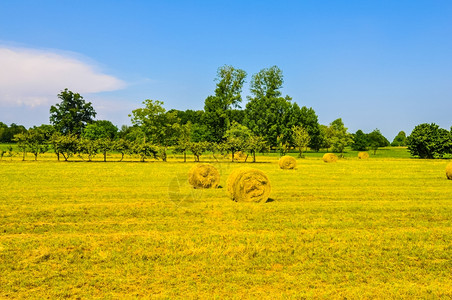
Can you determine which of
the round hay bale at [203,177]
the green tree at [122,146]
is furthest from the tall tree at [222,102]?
the round hay bale at [203,177]

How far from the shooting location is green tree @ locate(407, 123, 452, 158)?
196 ft

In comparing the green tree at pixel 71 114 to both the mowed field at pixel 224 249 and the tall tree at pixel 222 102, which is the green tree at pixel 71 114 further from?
the mowed field at pixel 224 249

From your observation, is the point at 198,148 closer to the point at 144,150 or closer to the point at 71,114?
the point at 144,150

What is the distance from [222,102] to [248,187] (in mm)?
62373

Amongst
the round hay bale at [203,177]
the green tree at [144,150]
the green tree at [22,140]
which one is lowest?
the round hay bale at [203,177]

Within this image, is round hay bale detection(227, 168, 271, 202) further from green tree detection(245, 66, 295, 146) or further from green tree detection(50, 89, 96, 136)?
green tree detection(50, 89, 96, 136)

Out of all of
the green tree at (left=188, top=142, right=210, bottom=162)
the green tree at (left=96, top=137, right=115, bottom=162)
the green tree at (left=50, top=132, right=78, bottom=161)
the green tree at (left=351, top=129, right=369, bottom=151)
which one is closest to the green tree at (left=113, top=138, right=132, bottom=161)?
the green tree at (left=96, top=137, right=115, bottom=162)

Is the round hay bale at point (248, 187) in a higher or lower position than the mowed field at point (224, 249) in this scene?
higher

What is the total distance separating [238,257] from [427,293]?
3.97 meters

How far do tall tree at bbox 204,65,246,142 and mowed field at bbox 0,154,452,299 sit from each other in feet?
200

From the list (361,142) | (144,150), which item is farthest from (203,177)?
(361,142)

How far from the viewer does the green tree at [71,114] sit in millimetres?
96312

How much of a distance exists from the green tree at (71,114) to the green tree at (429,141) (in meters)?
84.4

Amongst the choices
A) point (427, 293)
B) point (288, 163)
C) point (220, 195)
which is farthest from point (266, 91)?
point (427, 293)
